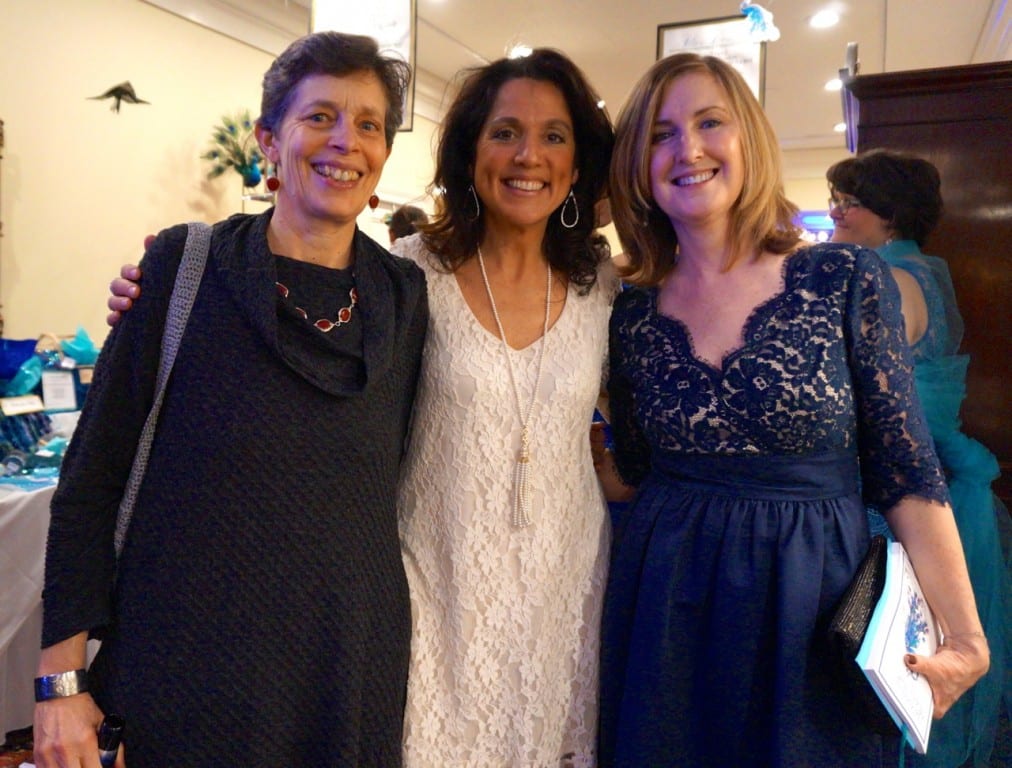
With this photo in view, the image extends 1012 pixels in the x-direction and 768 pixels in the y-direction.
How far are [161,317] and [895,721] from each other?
3.76 ft

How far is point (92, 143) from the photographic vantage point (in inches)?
168

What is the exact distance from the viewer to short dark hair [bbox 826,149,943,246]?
8.24 ft

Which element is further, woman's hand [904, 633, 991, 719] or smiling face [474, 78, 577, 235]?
smiling face [474, 78, 577, 235]

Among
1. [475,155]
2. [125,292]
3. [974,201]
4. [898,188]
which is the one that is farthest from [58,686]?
[974,201]

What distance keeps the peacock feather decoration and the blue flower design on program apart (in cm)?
449

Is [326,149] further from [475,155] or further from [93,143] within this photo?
[93,143]

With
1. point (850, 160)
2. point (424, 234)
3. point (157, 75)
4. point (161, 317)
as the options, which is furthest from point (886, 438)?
point (157, 75)

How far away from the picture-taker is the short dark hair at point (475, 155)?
1572mm

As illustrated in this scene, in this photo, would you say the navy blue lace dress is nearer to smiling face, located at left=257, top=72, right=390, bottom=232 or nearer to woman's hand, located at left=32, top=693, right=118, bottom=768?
smiling face, located at left=257, top=72, right=390, bottom=232

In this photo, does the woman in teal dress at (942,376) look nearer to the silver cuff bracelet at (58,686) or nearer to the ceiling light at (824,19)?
the silver cuff bracelet at (58,686)

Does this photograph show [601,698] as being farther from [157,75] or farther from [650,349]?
[157,75]

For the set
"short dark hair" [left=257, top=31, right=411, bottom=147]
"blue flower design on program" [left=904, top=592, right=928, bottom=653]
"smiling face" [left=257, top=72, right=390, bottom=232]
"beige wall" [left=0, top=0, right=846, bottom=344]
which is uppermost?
"beige wall" [left=0, top=0, right=846, bottom=344]

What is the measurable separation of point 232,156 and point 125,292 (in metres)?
4.17

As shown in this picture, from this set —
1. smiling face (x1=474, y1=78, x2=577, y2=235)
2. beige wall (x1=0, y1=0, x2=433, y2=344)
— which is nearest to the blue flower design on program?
smiling face (x1=474, y1=78, x2=577, y2=235)
